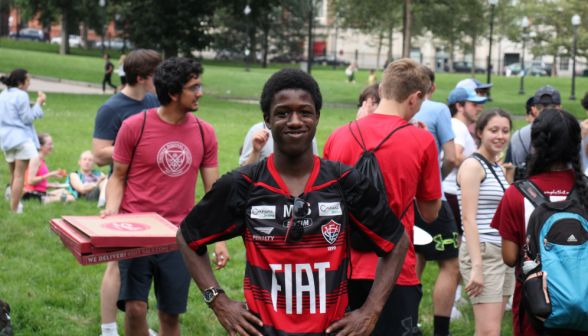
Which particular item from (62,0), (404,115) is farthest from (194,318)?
(62,0)

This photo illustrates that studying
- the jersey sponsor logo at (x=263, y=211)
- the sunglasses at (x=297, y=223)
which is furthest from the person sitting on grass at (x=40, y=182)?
the sunglasses at (x=297, y=223)

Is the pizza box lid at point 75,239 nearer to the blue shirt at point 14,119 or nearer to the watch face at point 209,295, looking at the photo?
the watch face at point 209,295

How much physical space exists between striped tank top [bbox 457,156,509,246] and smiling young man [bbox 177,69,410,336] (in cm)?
206

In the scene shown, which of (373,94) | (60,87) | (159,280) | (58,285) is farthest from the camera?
(60,87)

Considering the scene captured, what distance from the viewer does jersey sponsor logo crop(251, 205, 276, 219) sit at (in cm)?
235

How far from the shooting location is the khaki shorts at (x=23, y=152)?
340 inches

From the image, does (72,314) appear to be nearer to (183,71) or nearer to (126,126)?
(126,126)

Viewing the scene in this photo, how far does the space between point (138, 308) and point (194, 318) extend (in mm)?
1350

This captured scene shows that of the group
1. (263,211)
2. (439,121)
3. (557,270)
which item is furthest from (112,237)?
(439,121)

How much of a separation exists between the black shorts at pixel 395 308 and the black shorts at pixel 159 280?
1489mm

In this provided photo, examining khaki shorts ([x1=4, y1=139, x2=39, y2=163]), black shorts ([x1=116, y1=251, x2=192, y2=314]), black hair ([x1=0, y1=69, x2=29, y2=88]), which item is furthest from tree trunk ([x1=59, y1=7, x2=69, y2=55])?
black shorts ([x1=116, y1=251, x2=192, y2=314])

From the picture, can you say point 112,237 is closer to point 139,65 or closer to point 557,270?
point 139,65

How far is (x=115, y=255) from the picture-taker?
3.30 meters

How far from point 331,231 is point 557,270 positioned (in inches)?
48.0
